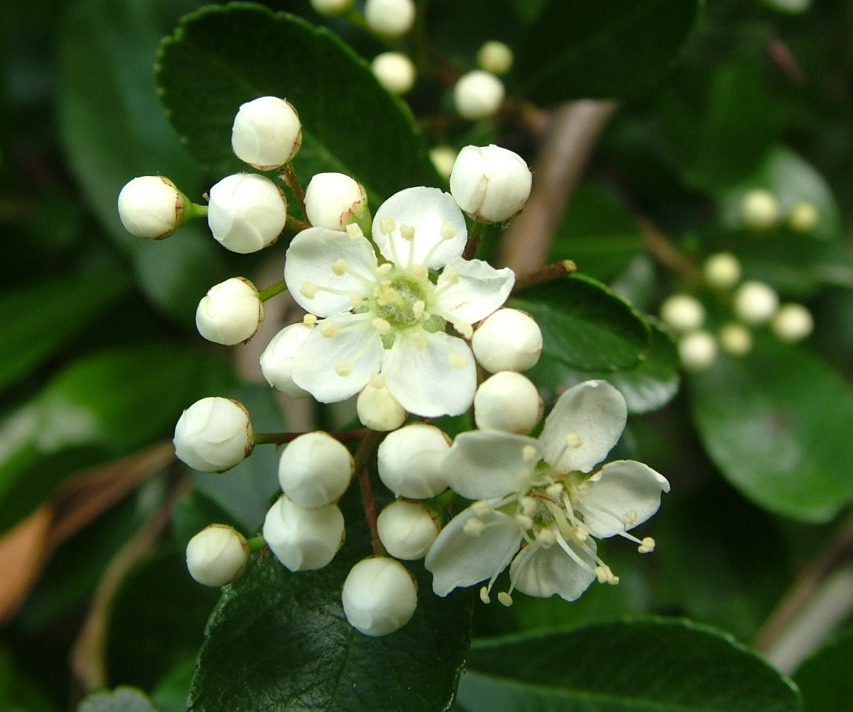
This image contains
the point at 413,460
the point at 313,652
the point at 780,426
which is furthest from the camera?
the point at 780,426

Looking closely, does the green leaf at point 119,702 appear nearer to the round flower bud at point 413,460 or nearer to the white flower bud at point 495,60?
the round flower bud at point 413,460

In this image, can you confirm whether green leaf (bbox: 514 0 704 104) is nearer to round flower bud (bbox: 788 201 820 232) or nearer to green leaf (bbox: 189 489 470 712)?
round flower bud (bbox: 788 201 820 232)

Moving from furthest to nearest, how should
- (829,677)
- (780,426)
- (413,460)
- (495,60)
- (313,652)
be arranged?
(780,426)
(495,60)
(829,677)
(313,652)
(413,460)

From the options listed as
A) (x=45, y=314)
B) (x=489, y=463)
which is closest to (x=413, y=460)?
(x=489, y=463)

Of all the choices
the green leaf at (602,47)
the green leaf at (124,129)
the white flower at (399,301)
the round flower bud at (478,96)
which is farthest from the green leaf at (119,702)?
the green leaf at (602,47)

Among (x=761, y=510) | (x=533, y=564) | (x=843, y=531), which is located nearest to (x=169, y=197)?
(x=533, y=564)

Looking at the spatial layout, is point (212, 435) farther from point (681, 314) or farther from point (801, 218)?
point (801, 218)

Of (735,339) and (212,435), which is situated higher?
(212,435)
